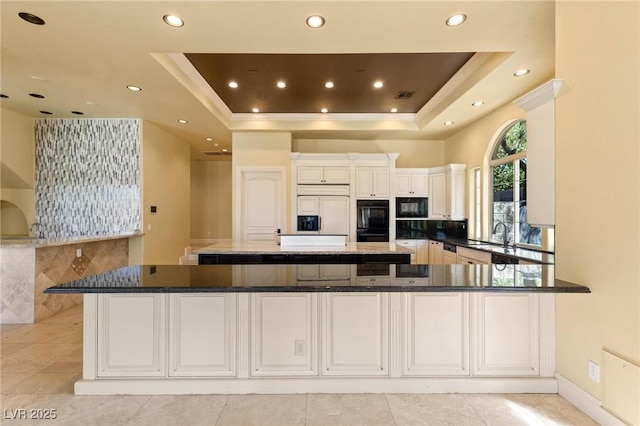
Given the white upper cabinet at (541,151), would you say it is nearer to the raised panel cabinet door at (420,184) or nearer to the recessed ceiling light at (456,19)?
the recessed ceiling light at (456,19)

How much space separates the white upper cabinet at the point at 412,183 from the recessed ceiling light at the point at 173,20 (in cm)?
462

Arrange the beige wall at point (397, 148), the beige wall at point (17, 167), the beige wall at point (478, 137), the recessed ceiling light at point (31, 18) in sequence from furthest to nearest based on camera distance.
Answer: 1. the beige wall at point (397, 148)
2. the beige wall at point (17, 167)
3. the beige wall at point (478, 137)
4. the recessed ceiling light at point (31, 18)

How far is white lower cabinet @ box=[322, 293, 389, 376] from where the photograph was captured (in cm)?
211

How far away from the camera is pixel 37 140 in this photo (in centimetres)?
504

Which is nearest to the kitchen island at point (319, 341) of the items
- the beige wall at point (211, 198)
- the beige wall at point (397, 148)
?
the beige wall at point (397, 148)

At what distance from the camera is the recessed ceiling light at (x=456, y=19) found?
7.70 feet

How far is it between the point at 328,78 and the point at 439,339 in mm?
3357

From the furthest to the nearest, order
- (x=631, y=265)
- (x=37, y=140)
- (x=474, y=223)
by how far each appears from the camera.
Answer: (x=474, y=223) → (x=37, y=140) → (x=631, y=265)

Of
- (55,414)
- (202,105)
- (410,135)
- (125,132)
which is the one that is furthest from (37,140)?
(410,135)

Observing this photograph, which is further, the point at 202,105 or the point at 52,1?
the point at 202,105

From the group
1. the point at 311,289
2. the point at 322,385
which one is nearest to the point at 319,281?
the point at 311,289

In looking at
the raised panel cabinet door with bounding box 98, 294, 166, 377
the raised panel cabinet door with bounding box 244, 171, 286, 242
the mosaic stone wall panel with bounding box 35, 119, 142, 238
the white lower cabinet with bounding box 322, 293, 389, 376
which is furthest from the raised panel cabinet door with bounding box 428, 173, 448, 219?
the mosaic stone wall panel with bounding box 35, 119, 142, 238

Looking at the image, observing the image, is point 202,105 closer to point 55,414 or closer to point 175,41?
point 175,41

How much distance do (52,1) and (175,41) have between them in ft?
2.73
